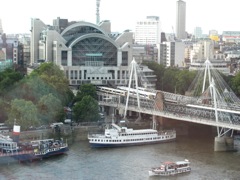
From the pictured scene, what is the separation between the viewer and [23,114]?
30578 millimetres

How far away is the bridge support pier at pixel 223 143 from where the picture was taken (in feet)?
94.4

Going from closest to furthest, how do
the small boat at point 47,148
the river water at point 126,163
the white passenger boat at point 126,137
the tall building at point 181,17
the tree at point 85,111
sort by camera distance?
the river water at point 126,163
the small boat at point 47,148
the white passenger boat at point 126,137
the tree at point 85,111
the tall building at point 181,17

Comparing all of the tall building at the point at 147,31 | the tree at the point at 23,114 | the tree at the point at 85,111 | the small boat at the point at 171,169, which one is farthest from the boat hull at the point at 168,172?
the tall building at the point at 147,31

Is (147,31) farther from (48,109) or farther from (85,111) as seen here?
(48,109)

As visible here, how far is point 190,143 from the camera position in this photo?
30.9 m

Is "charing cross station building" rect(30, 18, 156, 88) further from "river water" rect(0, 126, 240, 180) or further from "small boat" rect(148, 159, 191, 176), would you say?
"small boat" rect(148, 159, 191, 176)

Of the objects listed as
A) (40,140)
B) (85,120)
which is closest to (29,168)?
(40,140)

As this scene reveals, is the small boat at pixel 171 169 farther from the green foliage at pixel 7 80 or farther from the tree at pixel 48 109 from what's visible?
the green foliage at pixel 7 80

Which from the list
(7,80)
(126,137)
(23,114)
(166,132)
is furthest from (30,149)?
(7,80)

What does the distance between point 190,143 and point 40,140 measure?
7.87 metres

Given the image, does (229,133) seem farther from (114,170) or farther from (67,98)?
(67,98)

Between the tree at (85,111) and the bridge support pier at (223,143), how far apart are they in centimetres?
791

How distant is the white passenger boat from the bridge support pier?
3.46m

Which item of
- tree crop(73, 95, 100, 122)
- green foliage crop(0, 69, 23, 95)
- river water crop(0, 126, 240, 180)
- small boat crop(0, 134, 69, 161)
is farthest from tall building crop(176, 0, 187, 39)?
small boat crop(0, 134, 69, 161)
